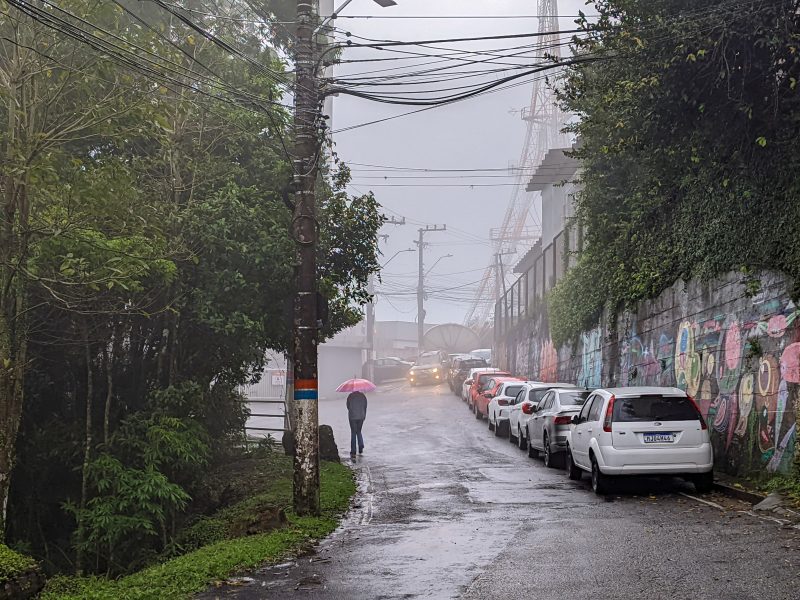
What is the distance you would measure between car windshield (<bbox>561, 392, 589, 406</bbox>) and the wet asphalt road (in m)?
2.39

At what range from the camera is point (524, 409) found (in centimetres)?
2234

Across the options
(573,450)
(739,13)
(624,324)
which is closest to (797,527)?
(573,450)

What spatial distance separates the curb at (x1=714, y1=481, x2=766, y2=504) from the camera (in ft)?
42.9

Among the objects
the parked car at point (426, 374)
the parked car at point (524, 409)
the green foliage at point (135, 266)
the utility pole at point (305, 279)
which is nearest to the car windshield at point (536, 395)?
the parked car at point (524, 409)

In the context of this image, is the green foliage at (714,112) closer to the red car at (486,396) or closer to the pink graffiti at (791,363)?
the pink graffiti at (791,363)

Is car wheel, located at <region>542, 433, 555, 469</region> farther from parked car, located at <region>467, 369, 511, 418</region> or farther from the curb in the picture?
parked car, located at <region>467, 369, 511, 418</region>

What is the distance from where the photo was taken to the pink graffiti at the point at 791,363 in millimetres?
13578

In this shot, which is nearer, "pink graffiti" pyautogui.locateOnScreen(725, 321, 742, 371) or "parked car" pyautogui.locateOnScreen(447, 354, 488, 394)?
"pink graffiti" pyautogui.locateOnScreen(725, 321, 742, 371)

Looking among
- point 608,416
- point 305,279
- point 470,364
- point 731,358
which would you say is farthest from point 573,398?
point 470,364

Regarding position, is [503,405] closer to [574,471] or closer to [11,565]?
[574,471]

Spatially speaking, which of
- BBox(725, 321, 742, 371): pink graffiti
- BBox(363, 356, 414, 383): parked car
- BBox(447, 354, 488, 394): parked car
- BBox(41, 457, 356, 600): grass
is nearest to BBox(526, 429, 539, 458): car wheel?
BBox(725, 321, 742, 371): pink graffiti

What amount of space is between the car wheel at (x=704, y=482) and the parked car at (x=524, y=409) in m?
7.15

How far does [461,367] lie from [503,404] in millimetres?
20771

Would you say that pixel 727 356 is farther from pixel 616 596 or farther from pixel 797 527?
pixel 616 596
